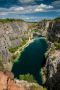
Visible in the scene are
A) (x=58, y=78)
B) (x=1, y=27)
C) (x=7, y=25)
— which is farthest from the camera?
(x=7, y=25)

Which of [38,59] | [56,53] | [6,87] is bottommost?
[38,59]

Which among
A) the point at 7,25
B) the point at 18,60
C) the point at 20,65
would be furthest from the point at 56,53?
the point at 7,25

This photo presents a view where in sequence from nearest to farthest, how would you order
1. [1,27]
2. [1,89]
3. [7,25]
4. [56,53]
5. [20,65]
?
[1,89], [56,53], [20,65], [1,27], [7,25]

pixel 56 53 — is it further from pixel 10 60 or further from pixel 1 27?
pixel 1 27

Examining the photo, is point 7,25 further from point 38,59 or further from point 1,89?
point 1,89

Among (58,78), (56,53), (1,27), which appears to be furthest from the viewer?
(1,27)

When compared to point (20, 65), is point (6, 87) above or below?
above

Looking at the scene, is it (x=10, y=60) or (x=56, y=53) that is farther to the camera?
(x=10, y=60)

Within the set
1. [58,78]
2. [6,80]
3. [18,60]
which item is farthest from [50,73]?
[6,80]

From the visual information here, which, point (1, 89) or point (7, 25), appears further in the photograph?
point (7, 25)
